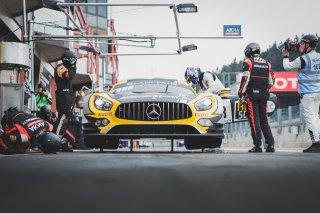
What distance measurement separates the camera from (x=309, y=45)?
796cm

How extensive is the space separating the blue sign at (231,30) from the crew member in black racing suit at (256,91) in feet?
34.1

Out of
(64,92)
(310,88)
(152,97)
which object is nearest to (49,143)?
(152,97)

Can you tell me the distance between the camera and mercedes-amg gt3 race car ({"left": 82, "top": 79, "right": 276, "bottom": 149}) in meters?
7.06

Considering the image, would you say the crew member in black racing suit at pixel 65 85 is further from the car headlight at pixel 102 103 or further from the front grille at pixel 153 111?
the front grille at pixel 153 111

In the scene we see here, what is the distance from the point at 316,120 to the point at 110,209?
665 centimetres

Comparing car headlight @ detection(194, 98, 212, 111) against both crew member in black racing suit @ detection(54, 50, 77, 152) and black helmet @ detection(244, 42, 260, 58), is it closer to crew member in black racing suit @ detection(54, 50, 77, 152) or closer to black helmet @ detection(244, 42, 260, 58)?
black helmet @ detection(244, 42, 260, 58)

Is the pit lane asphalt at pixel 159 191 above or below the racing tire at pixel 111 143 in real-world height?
above

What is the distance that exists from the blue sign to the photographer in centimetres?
1057

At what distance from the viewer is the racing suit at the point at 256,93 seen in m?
8.07

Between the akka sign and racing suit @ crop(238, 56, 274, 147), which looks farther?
the akka sign

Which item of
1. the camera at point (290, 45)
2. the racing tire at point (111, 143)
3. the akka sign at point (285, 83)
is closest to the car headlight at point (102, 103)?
the racing tire at point (111, 143)

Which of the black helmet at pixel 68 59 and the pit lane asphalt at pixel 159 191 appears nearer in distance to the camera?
the pit lane asphalt at pixel 159 191

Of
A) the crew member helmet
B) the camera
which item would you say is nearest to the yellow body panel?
the camera

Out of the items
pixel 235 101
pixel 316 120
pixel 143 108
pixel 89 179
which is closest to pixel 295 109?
pixel 235 101
